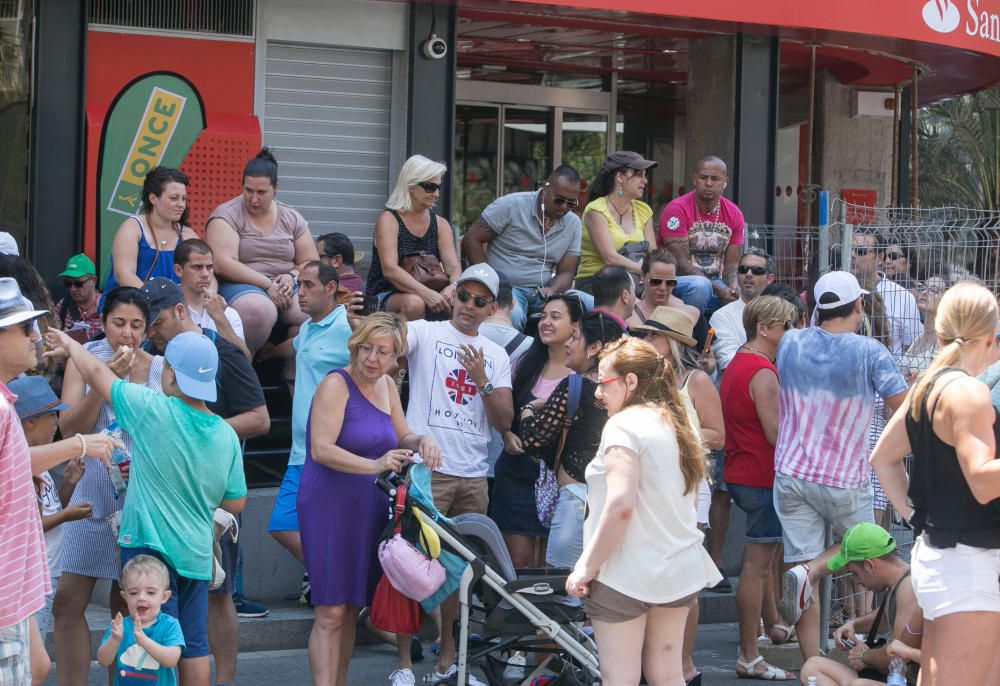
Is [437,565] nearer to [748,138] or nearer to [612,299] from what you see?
[612,299]

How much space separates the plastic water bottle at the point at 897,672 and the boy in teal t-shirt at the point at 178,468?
2.88m

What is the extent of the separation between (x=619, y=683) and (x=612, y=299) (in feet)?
9.14

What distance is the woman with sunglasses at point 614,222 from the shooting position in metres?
10.0

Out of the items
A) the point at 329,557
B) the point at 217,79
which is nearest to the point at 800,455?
the point at 329,557

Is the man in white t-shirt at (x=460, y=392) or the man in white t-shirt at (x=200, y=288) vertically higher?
the man in white t-shirt at (x=200, y=288)

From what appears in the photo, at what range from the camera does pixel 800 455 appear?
24.1 ft

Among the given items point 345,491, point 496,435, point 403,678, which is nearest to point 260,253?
point 496,435

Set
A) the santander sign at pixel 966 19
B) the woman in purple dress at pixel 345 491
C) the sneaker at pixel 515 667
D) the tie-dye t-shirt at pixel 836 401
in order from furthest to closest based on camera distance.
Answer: the santander sign at pixel 966 19 < the tie-dye t-shirt at pixel 836 401 < the sneaker at pixel 515 667 < the woman in purple dress at pixel 345 491

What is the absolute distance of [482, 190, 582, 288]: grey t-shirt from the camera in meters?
9.73

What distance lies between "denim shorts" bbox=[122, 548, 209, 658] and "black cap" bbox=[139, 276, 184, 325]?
138 cm

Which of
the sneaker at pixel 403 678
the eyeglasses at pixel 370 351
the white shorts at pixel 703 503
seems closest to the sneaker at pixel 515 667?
the sneaker at pixel 403 678

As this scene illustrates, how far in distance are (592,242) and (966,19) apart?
5.69 m

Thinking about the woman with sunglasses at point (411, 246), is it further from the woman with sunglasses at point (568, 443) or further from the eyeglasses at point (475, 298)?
the woman with sunglasses at point (568, 443)

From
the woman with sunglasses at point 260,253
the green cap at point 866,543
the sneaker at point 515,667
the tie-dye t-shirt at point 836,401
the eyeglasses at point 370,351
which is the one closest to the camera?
the green cap at point 866,543
